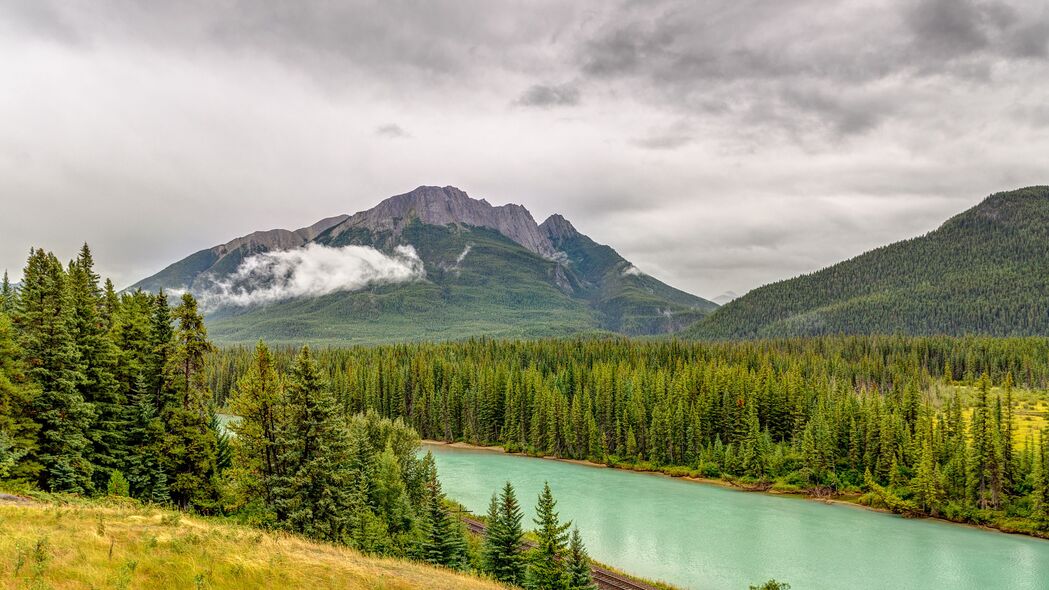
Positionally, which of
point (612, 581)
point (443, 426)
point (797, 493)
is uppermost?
point (612, 581)

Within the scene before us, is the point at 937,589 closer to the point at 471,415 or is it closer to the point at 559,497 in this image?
the point at 559,497

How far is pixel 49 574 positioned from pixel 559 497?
69782 mm

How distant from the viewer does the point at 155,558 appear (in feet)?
59.7

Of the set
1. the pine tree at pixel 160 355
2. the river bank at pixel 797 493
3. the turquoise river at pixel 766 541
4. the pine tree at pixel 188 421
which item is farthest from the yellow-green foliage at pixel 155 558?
the river bank at pixel 797 493

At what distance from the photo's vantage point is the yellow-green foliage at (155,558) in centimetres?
1616

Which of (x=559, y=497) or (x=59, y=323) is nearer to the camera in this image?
(x=59, y=323)

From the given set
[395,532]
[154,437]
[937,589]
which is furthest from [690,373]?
[154,437]

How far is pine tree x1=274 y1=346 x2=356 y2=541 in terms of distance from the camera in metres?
34.6

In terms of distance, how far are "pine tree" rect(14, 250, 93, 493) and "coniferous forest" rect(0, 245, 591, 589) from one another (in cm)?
8

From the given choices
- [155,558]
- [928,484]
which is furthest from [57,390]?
[928,484]

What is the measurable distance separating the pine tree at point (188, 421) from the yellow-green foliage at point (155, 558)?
47.1 ft

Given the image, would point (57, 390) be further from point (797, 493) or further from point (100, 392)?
point (797, 493)

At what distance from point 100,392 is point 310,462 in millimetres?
14527

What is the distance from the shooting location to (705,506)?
255 ft
